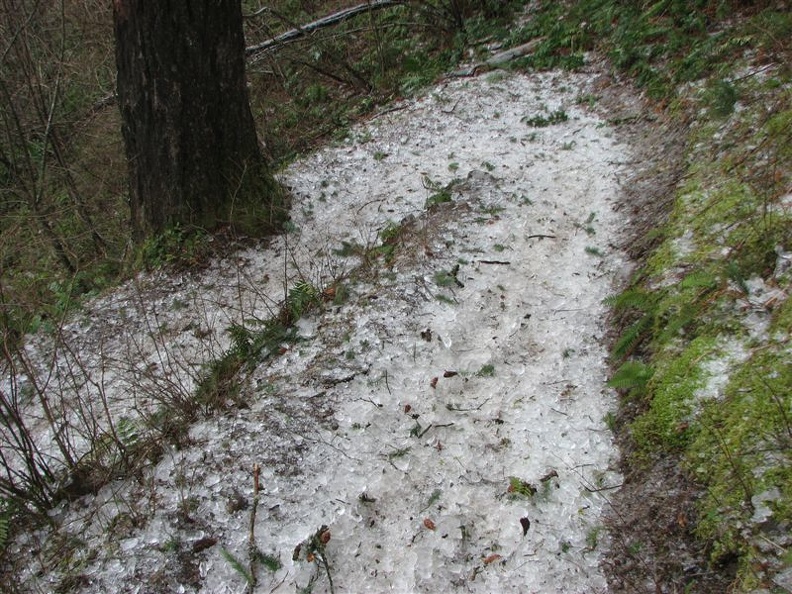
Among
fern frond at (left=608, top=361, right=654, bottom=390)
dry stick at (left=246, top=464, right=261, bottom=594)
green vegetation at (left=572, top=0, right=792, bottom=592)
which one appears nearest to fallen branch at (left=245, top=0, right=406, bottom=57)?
green vegetation at (left=572, top=0, right=792, bottom=592)

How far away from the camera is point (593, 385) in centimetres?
318

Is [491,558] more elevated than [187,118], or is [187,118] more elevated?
[187,118]

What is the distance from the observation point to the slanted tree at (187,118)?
4191 millimetres

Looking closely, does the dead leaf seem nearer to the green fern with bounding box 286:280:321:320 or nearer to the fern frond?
the fern frond

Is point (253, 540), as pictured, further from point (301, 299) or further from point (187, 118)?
point (187, 118)

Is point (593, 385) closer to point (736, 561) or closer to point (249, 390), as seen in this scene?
point (736, 561)

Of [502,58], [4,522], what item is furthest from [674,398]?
[502,58]

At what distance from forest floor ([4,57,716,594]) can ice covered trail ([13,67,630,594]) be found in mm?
12

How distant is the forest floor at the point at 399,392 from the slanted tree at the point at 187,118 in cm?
52

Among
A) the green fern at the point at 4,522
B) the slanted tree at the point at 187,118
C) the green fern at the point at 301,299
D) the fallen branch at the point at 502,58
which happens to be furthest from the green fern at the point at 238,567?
the fallen branch at the point at 502,58

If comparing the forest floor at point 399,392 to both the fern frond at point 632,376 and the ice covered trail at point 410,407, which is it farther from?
Result: the fern frond at point 632,376

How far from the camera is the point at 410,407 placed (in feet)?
10.4

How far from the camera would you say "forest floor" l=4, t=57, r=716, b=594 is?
2.43 meters

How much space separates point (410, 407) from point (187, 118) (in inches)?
119
